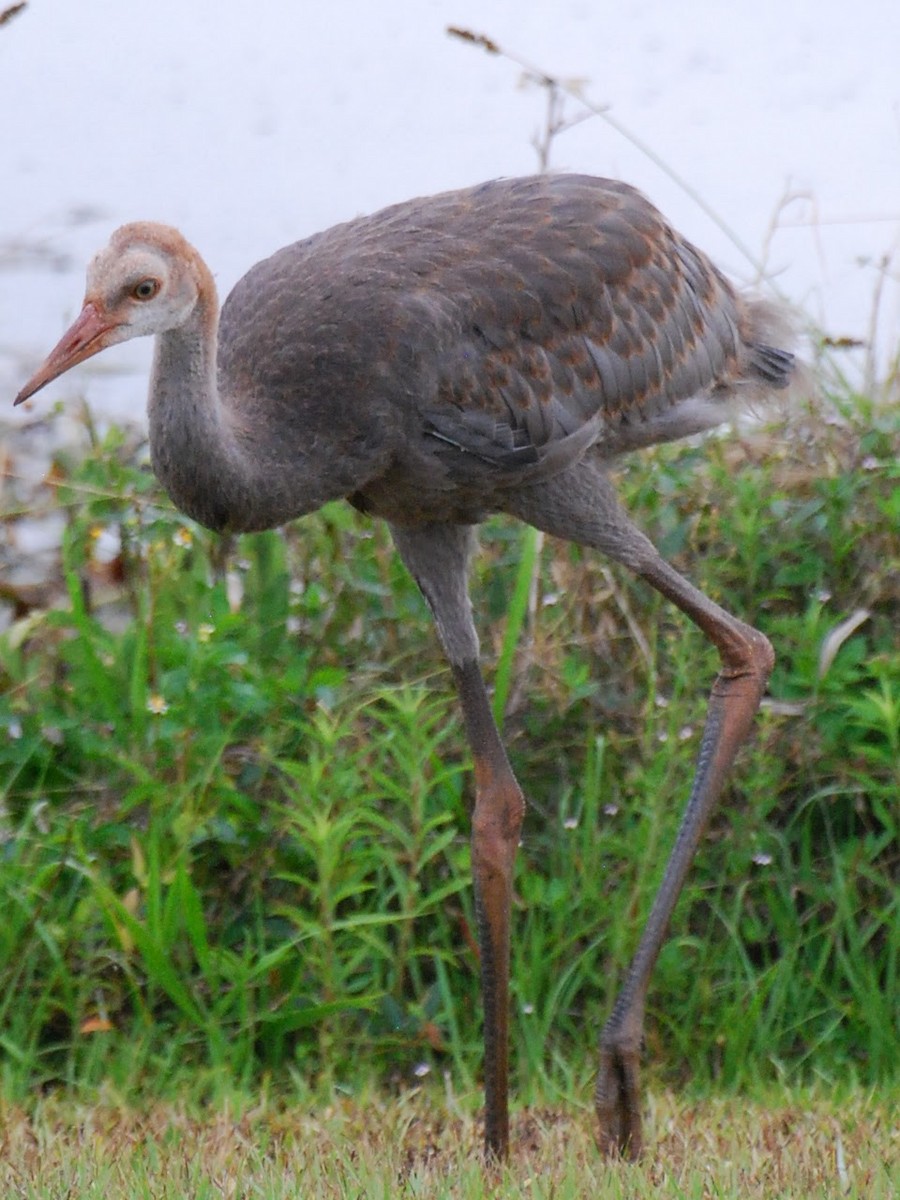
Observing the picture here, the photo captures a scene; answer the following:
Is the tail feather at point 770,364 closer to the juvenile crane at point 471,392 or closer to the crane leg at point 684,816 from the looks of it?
the juvenile crane at point 471,392

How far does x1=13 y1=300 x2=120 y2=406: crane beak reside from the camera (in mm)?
3852

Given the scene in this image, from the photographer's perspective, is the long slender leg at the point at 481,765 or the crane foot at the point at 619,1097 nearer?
the crane foot at the point at 619,1097

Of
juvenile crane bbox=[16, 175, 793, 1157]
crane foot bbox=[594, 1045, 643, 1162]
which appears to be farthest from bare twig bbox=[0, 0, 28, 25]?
crane foot bbox=[594, 1045, 643, 1162]

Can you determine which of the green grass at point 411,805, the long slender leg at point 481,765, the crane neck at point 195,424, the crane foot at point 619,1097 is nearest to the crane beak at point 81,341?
the crane neck at point 195,424

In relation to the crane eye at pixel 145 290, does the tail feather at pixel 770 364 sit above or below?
below

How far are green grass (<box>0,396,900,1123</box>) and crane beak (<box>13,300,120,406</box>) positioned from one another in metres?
1.15

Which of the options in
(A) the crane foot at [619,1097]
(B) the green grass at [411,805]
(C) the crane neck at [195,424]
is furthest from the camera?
(B) the green grass at [411,805]

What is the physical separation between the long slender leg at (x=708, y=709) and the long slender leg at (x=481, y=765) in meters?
0.25

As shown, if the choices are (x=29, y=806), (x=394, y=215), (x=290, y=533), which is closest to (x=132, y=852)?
(x=29, y=806)

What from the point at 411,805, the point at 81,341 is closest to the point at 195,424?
the point at 81,341

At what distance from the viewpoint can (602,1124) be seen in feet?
13.7

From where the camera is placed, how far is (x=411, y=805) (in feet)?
15.8

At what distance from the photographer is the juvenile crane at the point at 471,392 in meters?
4.04

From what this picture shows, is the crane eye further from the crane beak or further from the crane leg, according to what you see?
the crane leg
